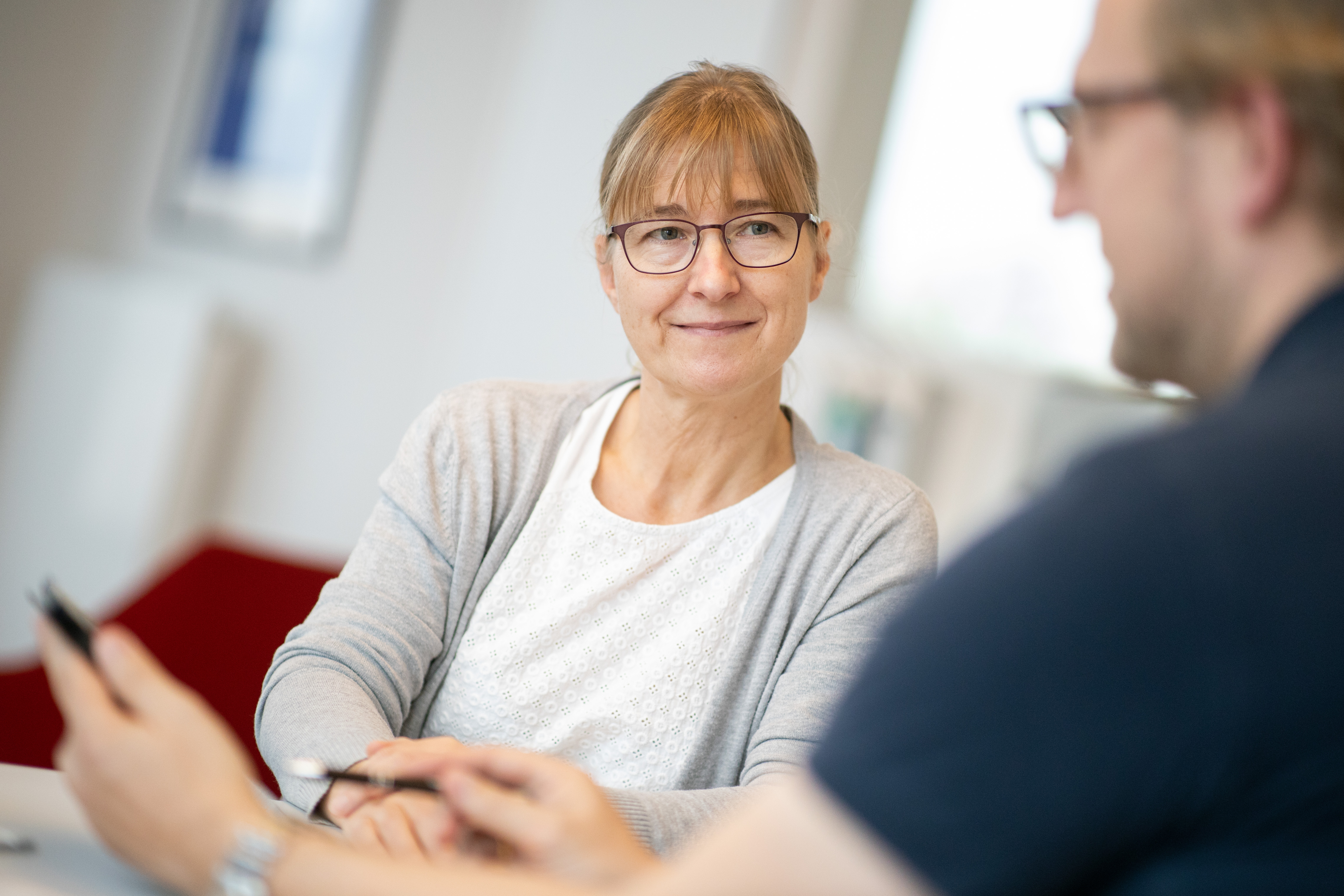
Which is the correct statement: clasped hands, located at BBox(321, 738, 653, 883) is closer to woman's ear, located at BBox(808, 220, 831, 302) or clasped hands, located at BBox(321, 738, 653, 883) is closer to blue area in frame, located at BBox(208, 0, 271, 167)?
woman's ear, located at BBox(808, 220, 831, 302)

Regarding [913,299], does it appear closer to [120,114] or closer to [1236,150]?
[120,114]

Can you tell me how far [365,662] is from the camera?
1239 millimetres

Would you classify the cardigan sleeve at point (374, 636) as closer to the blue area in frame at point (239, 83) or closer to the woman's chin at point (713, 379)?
the woman's chin at point (713, 379)

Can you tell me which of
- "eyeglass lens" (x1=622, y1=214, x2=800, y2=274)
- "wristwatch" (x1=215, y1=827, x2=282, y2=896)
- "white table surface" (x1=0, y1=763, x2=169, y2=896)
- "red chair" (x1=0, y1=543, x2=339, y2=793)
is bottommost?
"red chair" (x1=0, y1=543, x2=339, y2=793)

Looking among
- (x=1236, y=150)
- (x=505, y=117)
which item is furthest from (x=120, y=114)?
(x=1236, y=150)

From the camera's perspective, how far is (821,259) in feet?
4.81

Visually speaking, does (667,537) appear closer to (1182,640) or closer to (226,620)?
(226,620)

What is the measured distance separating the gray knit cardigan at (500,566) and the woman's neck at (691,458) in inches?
2.5

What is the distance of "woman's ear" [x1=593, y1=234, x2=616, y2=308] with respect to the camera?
1.45 meters

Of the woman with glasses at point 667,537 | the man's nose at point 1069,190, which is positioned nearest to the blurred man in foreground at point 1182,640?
the man's nose at point 1069,190

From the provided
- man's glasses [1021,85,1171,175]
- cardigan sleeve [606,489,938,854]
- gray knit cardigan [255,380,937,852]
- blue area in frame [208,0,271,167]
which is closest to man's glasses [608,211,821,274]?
gray knit cardigan [255,380,937,852]

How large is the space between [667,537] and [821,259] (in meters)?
0.40

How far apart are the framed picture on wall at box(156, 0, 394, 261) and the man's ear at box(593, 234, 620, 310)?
2.28m

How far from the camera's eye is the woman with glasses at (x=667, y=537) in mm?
1321
